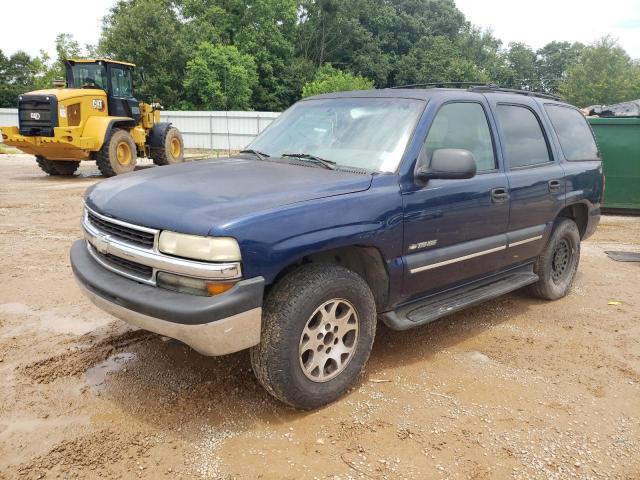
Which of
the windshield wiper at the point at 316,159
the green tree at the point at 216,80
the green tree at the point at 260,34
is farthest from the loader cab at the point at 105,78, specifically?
the green tree at the point at 260,34

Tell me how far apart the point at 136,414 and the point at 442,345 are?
7.39 ft

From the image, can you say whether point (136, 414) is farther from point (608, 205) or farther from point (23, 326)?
point (608, 205)

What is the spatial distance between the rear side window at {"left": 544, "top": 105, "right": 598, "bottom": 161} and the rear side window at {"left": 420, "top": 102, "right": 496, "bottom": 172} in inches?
48.1

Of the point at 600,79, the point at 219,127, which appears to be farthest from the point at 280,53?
the point at 600,79

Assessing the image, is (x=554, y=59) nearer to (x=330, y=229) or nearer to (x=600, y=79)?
(x=600, y=79)

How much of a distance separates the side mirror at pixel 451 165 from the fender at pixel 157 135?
14278 millimetres

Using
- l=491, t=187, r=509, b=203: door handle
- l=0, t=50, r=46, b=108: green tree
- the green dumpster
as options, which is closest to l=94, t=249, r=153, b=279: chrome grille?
l=491, t=187, r=509, b=203: door handle

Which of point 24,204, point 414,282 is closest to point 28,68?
point 24,204

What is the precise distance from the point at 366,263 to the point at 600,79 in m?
51.6

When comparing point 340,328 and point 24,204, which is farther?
point 24,204

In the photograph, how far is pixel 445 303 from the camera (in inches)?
151

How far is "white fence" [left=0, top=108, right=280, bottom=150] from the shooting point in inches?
1031

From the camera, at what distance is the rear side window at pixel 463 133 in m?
3.72

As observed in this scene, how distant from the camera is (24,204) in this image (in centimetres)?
995
